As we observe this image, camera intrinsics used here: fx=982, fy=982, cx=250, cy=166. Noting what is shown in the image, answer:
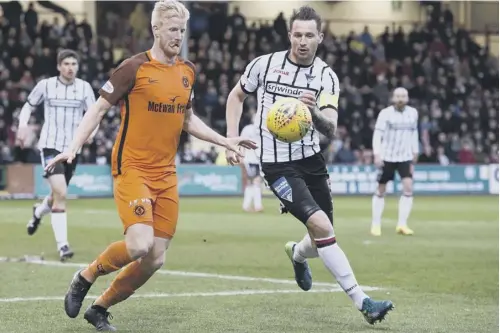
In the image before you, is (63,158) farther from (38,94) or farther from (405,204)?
(405,204)

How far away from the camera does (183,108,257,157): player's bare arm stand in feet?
24.8

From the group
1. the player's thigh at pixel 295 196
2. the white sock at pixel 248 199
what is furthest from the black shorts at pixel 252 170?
the player's thigh at pixel 295 196

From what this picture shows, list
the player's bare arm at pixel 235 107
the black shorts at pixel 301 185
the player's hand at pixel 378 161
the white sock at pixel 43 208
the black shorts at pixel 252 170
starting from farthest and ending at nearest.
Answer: the black shorts at pixel 252 170, the player's hand at pixel 378 161, the white sock at pixel 43 208, the player's bare arm at pixel 235 107, the black shorts at pixel 301 185

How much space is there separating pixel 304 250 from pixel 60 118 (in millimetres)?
5005

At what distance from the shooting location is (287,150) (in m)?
8.30

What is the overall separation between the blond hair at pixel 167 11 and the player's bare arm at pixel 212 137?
805mm

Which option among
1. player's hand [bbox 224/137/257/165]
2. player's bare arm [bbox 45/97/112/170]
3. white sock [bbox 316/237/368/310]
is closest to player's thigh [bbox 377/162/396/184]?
white sock [bbox 316/237/368/310]

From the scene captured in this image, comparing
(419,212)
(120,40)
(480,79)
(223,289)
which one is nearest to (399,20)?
(480,79)

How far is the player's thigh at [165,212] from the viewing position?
7.31 metres

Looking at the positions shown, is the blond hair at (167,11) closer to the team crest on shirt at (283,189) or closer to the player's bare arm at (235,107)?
the player's bare arm at (235,107)

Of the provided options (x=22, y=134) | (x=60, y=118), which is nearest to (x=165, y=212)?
(x=60, y=118)

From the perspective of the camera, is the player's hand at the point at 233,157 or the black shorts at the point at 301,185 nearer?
the player's hand at the point at 233,157

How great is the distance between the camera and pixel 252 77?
334 inches

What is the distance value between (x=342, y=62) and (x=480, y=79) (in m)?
5.84
